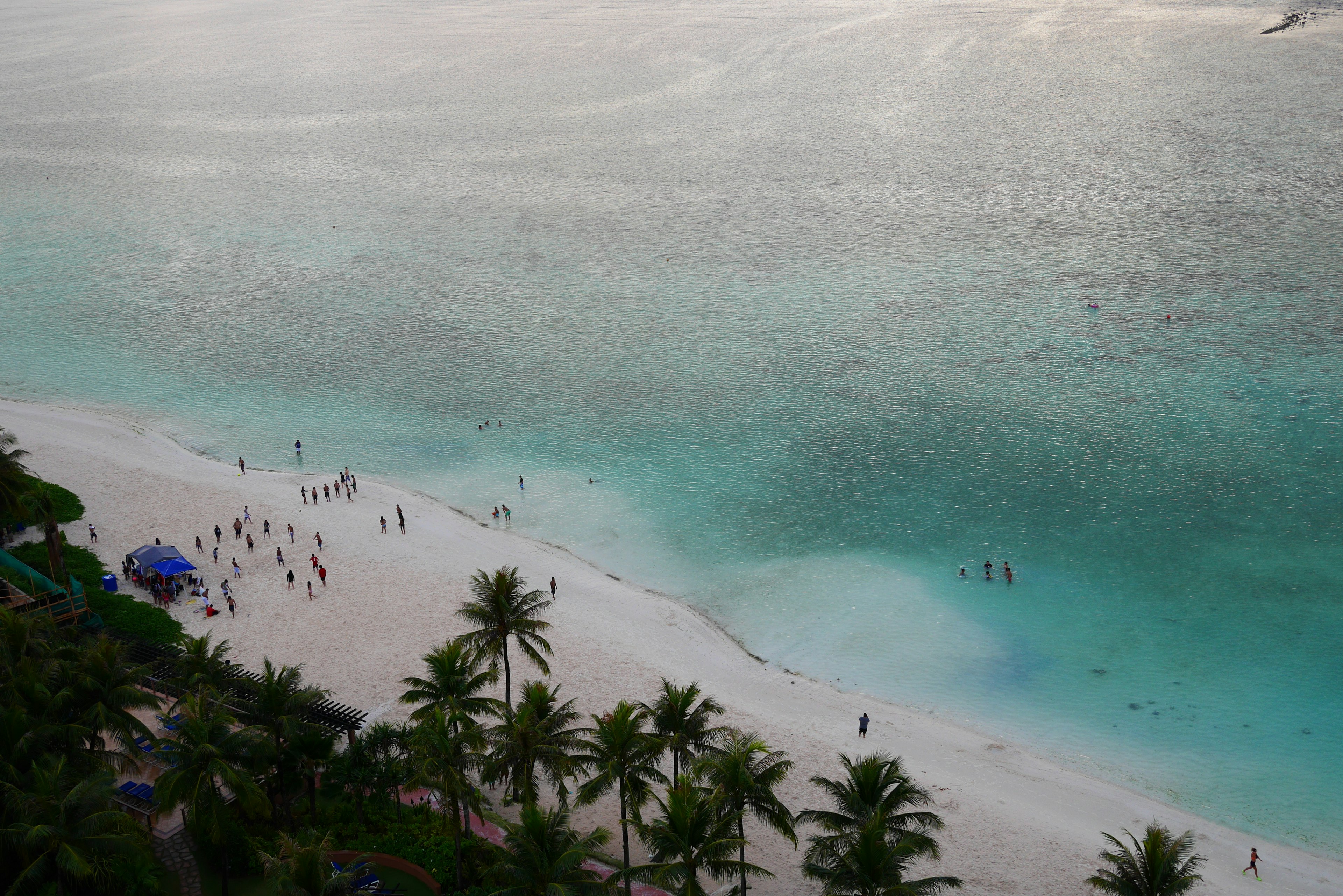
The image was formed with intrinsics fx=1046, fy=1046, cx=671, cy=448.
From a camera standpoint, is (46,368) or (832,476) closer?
(832,476)

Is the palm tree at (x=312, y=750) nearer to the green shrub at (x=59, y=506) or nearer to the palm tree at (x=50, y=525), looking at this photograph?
the palm tree at (x=50, y=525)

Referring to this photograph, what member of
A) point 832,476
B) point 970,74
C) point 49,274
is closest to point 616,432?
point 832,476

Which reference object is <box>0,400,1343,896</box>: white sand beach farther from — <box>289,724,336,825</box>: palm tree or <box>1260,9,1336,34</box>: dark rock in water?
<box>1260,9,1336,34</box>: dark rock in water

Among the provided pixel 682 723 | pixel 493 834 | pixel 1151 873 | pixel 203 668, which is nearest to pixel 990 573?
pixel 682 723

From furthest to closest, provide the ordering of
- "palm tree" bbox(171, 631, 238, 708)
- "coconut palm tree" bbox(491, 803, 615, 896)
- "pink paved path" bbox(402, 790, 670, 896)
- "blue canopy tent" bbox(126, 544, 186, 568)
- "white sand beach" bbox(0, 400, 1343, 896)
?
"blue canopy tent" bbox(126, 544, 186, 568), "white sand beach" bbox(0, 400, 1343, 896), "palm tree" bbox(171, 631, 238, 708), "pink paved path" bbox(402, 790, 670, 896), "coconut palm tree" bbox(491, 803, 615, 896)

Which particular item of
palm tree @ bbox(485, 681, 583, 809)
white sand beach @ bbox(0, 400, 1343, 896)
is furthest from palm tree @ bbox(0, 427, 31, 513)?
palm tree @ bbox(485, 681, 583, 809)

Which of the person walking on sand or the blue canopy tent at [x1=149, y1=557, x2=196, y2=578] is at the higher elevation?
the blue canopy tent at [x1=149, y1=557, x2=196, y2=578]

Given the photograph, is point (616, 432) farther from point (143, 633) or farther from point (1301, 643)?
point (1301, 643)
